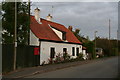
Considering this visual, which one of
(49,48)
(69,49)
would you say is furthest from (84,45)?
(49,48)

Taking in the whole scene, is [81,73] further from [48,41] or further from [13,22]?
[48,41]

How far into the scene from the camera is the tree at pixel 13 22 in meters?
15.7

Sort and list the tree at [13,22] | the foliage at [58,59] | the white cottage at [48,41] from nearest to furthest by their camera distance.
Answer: the tree at [13,22] → the white cottage at [48,41] → the foliage at [58,59]

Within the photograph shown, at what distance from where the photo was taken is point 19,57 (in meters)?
16.2

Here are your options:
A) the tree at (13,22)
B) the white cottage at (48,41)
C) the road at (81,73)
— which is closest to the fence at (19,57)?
the tree at (13,22)

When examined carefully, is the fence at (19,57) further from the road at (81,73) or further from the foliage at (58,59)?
the foliage at (58,59)

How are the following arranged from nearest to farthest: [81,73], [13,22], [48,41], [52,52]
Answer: [81,73] < [13,22] < [48,41] < [52,52]

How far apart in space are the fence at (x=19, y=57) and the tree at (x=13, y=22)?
2.48 ft

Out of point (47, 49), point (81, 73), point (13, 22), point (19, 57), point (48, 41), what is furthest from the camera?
point (48, 41)

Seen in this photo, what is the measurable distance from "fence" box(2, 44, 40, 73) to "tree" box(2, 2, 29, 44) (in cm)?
76

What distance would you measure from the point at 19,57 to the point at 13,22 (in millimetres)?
2857

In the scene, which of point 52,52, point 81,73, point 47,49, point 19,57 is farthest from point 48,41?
point 81,73

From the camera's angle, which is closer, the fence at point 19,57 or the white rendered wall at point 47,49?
the fence at point 19,57

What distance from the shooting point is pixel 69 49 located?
27375mm
